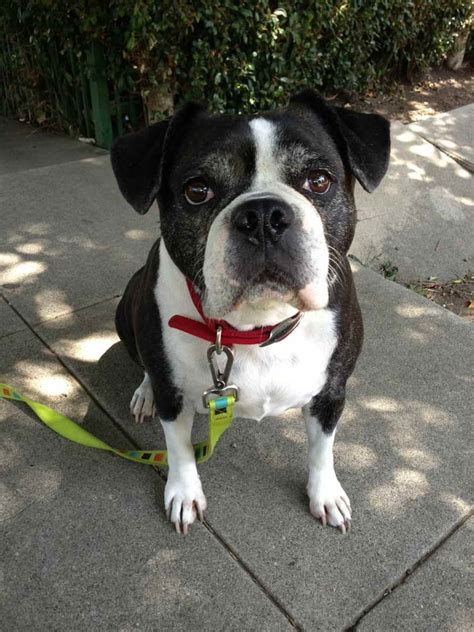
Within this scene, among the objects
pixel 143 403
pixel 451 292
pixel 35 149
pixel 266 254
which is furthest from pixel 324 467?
pixel 35 149

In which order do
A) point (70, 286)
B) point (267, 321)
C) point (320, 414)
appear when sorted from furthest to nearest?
point (70, 286) < point (320, 414) < point (267, 321)

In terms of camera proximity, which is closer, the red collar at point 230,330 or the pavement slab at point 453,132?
the red collar at point 230,330

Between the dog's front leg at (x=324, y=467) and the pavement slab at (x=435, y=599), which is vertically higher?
the dog's front leg at (x=324, y=467)

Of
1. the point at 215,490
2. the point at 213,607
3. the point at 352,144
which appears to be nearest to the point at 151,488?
the point at 215,490

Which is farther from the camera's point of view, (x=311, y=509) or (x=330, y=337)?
(x=311, y=509)

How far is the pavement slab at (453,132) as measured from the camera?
6.36 meters

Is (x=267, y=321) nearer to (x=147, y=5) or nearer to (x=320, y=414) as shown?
(x=320, y=414)

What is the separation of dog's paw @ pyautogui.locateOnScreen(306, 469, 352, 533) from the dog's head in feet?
3.10

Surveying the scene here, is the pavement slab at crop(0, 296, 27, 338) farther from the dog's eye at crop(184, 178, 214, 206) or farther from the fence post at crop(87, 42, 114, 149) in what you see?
Result: the fence post at crop(87, 42, 114, 149)

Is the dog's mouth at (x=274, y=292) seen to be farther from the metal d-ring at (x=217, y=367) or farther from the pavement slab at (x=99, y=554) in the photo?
the pavement slab at (x=99, y=554)

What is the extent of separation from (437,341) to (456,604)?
176 cm

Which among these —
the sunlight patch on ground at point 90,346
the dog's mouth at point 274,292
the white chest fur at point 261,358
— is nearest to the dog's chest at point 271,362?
the white chest fur at point 261,358

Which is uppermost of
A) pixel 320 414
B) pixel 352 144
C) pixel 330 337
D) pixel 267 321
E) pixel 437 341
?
pixel 352 144

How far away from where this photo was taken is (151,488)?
2.60 m
